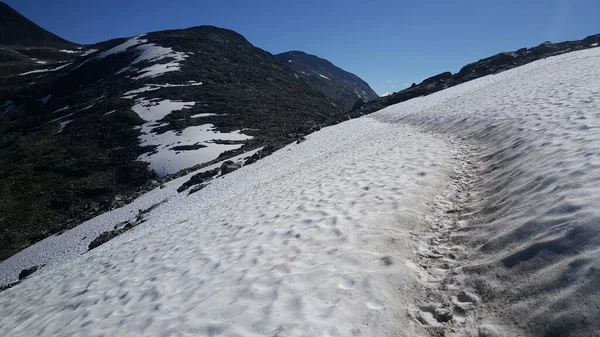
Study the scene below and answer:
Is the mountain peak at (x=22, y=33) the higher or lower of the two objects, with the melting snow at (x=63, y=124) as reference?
higher

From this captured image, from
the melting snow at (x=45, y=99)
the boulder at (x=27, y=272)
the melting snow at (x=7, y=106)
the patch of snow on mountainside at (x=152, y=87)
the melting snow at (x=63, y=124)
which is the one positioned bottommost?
the boulder at (x=27, y=272)

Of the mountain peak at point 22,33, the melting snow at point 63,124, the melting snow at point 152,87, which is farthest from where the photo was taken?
the mountain peak at point 22,33

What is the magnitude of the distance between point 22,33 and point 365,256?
196255mm

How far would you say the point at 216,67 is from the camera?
78688 mm

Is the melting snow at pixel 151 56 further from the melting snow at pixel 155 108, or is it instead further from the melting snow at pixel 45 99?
the melting snow at pixel 155 108

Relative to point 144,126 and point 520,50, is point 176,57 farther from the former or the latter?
point 520,50

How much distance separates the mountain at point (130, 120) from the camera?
1299 inches

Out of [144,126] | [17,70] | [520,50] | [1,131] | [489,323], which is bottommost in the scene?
[489,323]

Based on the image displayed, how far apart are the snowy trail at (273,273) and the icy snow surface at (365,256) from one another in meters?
0.03

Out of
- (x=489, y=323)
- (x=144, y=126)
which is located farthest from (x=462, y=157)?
(x=144, y=126)

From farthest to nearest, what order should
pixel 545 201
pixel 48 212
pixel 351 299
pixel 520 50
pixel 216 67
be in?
pixel 216 67, pixel 520 50, pixel 48 212, pixel 545 201, pixel 351 299

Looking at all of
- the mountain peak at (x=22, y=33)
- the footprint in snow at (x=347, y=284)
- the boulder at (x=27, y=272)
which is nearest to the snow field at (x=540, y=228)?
the footprint in snow at (x=347, y=284)

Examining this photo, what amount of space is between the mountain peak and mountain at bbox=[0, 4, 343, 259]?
46.6 metres

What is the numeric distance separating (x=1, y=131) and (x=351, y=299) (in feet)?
252
